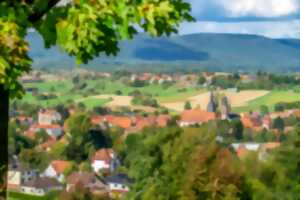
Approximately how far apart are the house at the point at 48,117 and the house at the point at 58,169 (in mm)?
41369

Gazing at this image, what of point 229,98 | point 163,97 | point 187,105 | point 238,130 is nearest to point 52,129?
point 238,130

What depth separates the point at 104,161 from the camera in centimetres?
6438

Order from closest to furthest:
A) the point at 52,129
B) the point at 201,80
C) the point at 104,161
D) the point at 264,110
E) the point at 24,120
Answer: the point at 104,161 → the point at 52,129 → the point at 24,120 → the point at 264,110 → the point at 201,80

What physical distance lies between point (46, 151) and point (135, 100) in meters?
68.1

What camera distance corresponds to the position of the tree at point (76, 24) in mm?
4129

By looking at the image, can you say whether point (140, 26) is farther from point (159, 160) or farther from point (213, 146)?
point (159, 160)

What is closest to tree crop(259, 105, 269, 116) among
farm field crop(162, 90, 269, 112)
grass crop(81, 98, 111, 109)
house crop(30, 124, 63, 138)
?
farm field crop(162, 90, 269, 112)

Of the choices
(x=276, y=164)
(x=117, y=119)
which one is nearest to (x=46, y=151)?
(x=117, y=119)

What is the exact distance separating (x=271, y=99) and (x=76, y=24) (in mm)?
139462

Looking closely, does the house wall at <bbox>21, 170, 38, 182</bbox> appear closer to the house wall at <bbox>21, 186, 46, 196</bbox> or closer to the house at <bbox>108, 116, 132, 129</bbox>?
the house wall at <bbox>21, 186, 46, 196</bbox>

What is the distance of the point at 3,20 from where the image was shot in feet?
13.9

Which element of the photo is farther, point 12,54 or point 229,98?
point 229,98

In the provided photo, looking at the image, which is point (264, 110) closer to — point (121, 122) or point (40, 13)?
point (121, 122)

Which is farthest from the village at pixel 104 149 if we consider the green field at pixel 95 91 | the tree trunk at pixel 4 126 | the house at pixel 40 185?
the tree trunk at pixel 4 126
